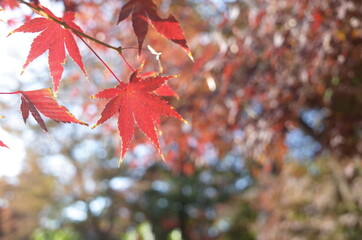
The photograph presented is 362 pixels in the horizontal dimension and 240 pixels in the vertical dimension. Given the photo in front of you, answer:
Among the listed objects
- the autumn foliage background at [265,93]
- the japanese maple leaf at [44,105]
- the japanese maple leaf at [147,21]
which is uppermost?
the autumn foliage background at [265,93]

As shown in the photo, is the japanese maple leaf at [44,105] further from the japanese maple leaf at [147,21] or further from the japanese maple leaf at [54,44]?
the japanese maple leaf at [147,21]

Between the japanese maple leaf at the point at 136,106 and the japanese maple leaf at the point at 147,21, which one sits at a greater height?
the japanese maple leaf at the point at 147,21

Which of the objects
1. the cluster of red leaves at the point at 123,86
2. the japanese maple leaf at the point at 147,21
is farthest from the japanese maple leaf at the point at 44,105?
the japanese maple leaf at the point at 147,21

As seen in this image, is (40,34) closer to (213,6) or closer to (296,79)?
(296,79)

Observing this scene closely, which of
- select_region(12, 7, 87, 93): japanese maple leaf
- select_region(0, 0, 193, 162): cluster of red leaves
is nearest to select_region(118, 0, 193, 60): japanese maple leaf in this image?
select_region(0, 0, 193, 162): cluster of red leaves

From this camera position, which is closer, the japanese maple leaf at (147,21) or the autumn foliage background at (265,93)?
the japanese maple leaf at (147,21)

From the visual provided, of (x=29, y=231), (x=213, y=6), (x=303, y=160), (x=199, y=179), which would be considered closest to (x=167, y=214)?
(x=199, y=179)
